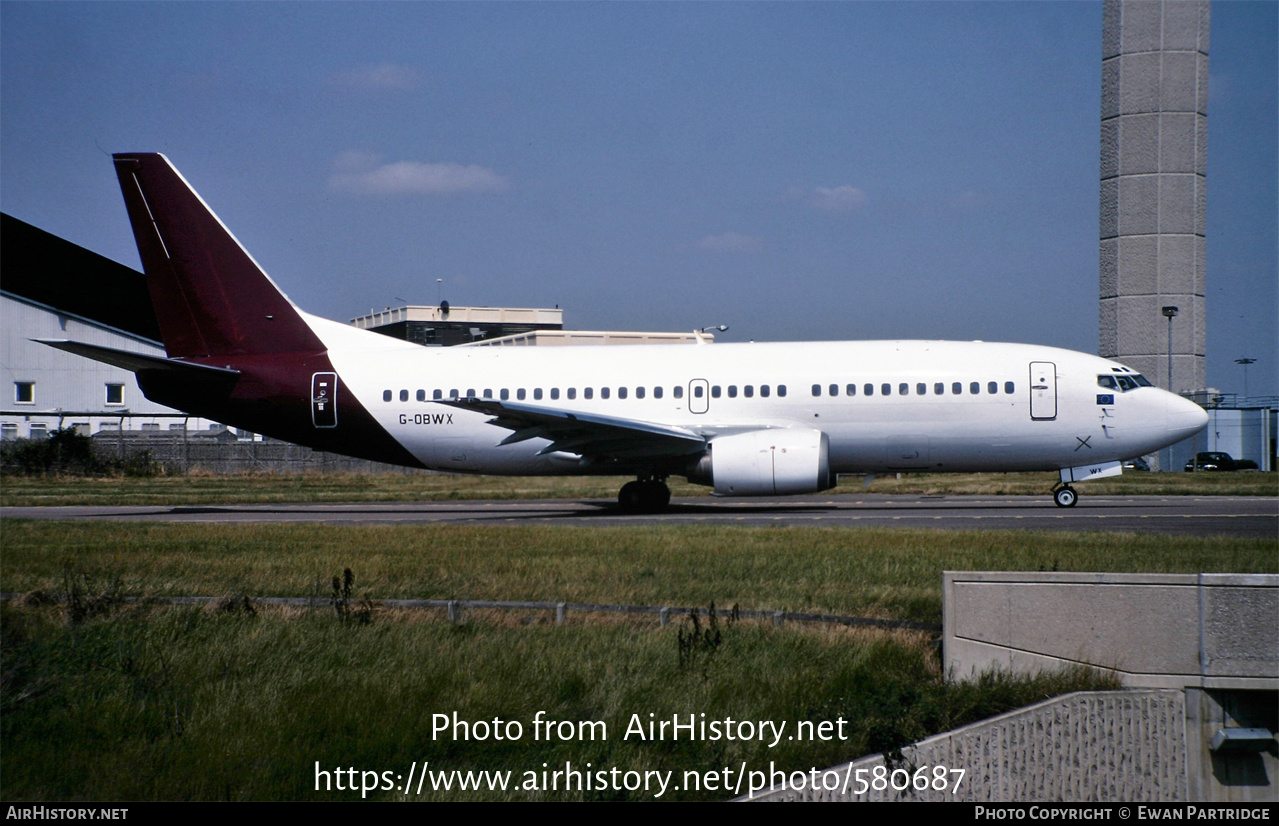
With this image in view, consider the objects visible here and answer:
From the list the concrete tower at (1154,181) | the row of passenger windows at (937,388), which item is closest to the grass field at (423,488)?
the row of passenger windows at (937,388)

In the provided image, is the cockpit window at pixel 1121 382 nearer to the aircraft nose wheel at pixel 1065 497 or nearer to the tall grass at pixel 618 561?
the aircraft nose wheel at pixel 1065 497

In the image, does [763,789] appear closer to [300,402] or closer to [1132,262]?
[300,402]

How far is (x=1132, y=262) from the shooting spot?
236 ft

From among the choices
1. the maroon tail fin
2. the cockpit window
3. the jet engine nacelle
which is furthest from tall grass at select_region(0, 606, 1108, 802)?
the maroon tail fin

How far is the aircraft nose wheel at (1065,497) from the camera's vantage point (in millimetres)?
23828

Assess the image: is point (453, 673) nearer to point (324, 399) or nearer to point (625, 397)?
point (625, 397)

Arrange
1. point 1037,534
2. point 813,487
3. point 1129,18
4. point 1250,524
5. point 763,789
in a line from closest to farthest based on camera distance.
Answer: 1. point 763,789
2. point 1037,534
3. point 1250,524
4. point 813,487
5. point 1129,18

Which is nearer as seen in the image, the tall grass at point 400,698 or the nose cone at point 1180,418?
the tall grass at point 400,698

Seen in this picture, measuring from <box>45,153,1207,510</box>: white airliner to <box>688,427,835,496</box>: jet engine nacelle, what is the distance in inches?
1.6

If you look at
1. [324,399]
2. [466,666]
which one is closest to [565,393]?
[324,399]

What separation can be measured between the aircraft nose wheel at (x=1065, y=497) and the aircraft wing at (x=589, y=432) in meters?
7.77
